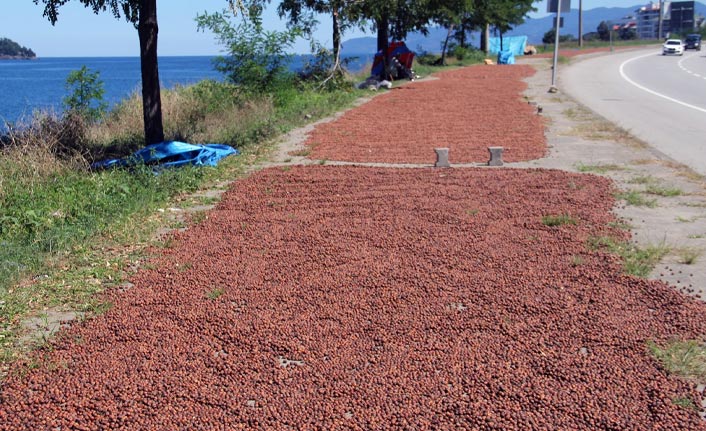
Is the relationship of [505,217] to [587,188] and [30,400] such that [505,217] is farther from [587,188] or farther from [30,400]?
[30,400]

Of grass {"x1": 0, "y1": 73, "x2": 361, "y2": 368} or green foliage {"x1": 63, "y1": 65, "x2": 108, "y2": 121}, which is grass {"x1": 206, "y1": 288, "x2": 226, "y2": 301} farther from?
green foliage {"x1": 63, "y1": 65, "x2": 108, "y2": 121}

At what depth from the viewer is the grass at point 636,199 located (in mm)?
8789

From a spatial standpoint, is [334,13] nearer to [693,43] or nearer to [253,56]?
[253,56]

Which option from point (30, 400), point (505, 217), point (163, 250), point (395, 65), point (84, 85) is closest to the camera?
point (30, 400)

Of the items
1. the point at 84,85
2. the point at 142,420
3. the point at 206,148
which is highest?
the point at 84,85

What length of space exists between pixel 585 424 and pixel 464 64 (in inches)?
1898

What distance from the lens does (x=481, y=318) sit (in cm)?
542

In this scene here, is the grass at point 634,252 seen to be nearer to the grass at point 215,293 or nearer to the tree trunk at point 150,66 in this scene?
the grass at point 215,293

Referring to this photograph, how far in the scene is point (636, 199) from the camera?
8.97 m

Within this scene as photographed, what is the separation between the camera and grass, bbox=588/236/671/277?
634 centimetres

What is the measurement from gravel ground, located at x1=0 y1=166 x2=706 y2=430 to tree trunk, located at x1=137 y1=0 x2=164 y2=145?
5.32 m

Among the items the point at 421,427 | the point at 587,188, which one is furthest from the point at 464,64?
the point at 421,427

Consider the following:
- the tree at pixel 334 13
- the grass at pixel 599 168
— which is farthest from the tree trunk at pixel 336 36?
the grass at pixel 599 168

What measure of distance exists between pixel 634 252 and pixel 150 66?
8785 mm
